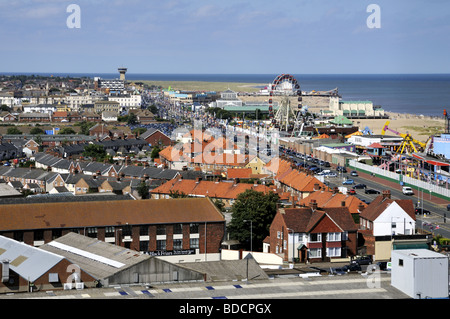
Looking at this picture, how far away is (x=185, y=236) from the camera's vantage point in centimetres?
2845

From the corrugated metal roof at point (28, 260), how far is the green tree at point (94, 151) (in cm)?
4266

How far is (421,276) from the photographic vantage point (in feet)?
51.5

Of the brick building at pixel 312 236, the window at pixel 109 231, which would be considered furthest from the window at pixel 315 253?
the window at pixel 109 231

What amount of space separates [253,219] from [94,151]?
37.8 m

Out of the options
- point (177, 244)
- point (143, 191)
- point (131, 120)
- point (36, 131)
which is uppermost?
point (131, 120)

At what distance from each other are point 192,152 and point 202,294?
44136 mm

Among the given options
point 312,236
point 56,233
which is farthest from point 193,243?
point 56,233

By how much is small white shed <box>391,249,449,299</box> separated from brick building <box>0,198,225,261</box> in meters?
13.1

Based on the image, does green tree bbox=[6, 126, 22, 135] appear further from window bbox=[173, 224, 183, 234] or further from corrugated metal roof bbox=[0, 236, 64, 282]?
corrugated metal roof bbox=[0, 236, 64, 282]

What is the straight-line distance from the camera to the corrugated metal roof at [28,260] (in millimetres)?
19781

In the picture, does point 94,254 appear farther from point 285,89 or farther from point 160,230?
point 285,89

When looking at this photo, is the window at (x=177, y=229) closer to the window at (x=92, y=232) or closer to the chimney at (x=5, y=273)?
the window at (x=92, y=232)
